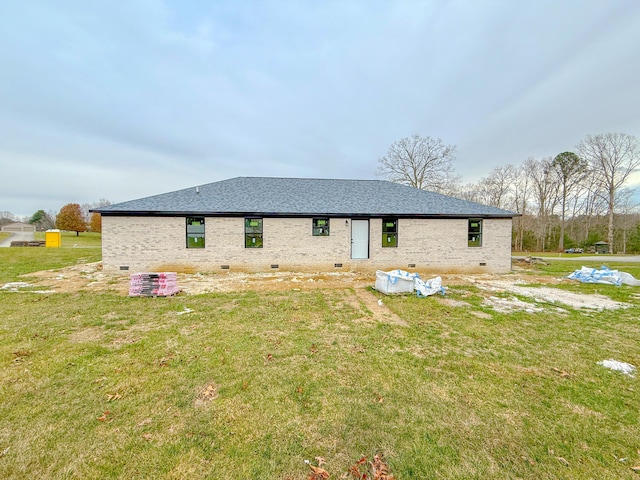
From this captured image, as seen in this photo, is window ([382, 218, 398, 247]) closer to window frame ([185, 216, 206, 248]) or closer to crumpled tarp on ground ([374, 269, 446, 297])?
crumpled tarp on ground ([374, 269, 446, 297])

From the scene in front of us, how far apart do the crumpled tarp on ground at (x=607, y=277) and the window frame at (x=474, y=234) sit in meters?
3.78

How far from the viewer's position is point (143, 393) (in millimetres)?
2979

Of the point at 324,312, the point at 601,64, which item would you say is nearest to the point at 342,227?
the point at 324,312

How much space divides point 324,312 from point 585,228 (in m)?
42.7

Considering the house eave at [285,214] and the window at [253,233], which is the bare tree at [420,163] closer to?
the house eave at [285,214]

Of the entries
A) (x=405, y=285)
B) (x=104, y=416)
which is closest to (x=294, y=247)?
(x=405, y=285)

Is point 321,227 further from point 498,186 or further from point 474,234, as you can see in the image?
point 498,186

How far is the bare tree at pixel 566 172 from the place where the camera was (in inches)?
1148

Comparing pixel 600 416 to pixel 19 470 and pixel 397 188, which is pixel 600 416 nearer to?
pixel 19 470

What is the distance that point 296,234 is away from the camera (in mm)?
11969

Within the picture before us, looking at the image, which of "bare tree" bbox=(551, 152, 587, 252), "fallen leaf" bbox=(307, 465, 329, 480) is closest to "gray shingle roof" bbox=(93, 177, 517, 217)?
"fallen leaf" bbox=(307, 465, 329, 480)

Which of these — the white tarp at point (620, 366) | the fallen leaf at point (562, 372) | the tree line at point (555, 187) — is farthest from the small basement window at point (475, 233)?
the tree line at point (555, 187)

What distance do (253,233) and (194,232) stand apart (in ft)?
8.67

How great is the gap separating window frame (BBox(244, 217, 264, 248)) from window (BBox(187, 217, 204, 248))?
1.98 metres
